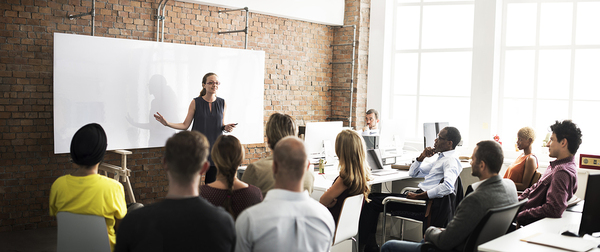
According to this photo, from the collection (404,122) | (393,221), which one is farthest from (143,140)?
(404,122)

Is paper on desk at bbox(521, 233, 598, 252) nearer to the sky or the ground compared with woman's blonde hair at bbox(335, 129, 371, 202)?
nearer to the ground

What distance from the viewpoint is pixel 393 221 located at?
17.9ft

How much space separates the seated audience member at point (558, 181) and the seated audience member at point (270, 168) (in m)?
1.63

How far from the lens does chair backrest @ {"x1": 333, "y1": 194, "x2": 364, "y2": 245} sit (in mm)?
3389

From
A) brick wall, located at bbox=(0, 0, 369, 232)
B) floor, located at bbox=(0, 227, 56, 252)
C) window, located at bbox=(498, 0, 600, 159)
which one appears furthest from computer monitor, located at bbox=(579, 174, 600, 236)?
brick wall, located at bbox=(0, 0, 369, 232)

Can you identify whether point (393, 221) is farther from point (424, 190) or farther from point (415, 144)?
point (415, 144)

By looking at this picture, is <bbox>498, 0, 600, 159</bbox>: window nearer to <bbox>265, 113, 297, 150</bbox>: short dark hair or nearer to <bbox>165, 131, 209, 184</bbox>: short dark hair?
<bbox>265, 113, 297, 150</bbox>: short dark hair

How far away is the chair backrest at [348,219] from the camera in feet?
11.1

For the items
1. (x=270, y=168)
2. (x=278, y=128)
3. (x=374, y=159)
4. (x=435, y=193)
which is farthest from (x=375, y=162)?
(x=270, y=168)

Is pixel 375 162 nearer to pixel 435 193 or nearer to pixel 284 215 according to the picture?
pixel 435 193

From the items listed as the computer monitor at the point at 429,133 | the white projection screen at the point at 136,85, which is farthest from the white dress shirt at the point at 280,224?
the computer monitor at the point at 429,133

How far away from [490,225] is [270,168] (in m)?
1.32

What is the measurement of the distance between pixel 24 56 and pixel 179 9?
6.59 feet

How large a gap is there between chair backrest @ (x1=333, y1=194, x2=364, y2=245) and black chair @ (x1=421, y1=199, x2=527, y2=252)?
866 mm
